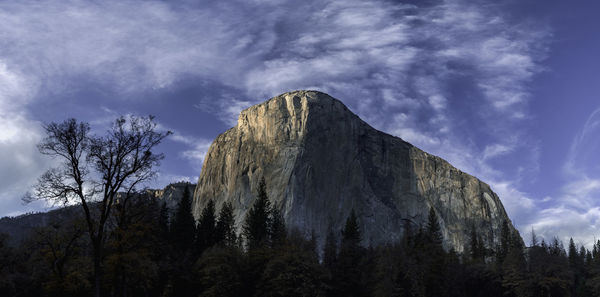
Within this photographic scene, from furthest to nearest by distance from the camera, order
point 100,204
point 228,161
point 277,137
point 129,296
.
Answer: point 228,161
point 277,137
point 129,296
point 100,204

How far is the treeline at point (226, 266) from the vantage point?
35344 millimetres

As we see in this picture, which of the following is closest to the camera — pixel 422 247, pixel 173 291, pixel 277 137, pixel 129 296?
pixel 129 296

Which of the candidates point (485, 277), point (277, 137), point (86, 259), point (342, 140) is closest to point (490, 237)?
point (342, 140)

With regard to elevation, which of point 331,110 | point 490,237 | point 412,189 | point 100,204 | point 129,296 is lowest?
point 129,296

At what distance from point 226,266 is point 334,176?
101m

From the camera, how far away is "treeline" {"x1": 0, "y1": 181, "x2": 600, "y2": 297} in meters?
35.3

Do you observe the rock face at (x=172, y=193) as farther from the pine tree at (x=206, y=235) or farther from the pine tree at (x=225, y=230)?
the pine tree at (x=206, y=235)

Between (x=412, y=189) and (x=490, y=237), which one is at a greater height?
(x=412, y=189)

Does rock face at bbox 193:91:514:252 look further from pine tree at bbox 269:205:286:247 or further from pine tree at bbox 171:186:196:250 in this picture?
pine tree at bbox 171:186:196:250

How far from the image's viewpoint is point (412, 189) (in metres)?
169

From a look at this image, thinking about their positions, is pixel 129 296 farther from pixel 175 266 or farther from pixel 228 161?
pixel 228 161

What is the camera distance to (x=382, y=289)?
5547 cm

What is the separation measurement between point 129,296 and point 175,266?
6.83 m

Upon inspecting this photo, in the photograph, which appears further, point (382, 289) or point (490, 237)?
point (490, 237)
